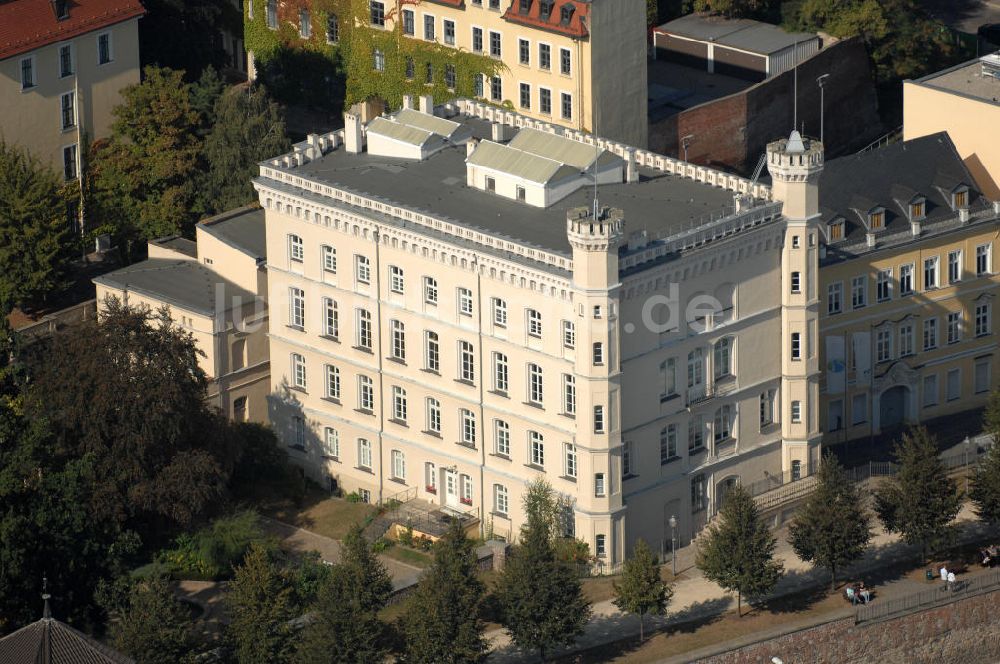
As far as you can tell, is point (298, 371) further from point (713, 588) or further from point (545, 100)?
point (545, 100)

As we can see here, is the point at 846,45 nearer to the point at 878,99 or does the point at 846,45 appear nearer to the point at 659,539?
the point at 878,99

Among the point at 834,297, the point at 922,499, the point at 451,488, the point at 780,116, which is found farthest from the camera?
the point at 780,116

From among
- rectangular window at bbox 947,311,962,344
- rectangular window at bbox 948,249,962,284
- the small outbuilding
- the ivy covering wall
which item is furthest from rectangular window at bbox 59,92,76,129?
rectangular window at bbox 947,311,962,344

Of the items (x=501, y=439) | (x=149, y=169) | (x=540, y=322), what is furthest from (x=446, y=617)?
Answer: (x=149, y=169)

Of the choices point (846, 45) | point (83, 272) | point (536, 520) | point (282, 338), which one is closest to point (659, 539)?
point (536, 520)

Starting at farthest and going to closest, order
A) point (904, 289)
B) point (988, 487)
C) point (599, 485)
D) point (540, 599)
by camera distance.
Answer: point (904, 289) < point (988, 487) < point (599, 485) < point (540, 599)

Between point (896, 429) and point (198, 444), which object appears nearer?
point (198, 444)

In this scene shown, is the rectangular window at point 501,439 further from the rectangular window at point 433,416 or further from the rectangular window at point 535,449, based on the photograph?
the rectangular window at point 433,416

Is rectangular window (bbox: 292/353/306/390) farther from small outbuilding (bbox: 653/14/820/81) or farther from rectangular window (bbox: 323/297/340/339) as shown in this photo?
small outbuilding (bbox: 653/14/820/81)
